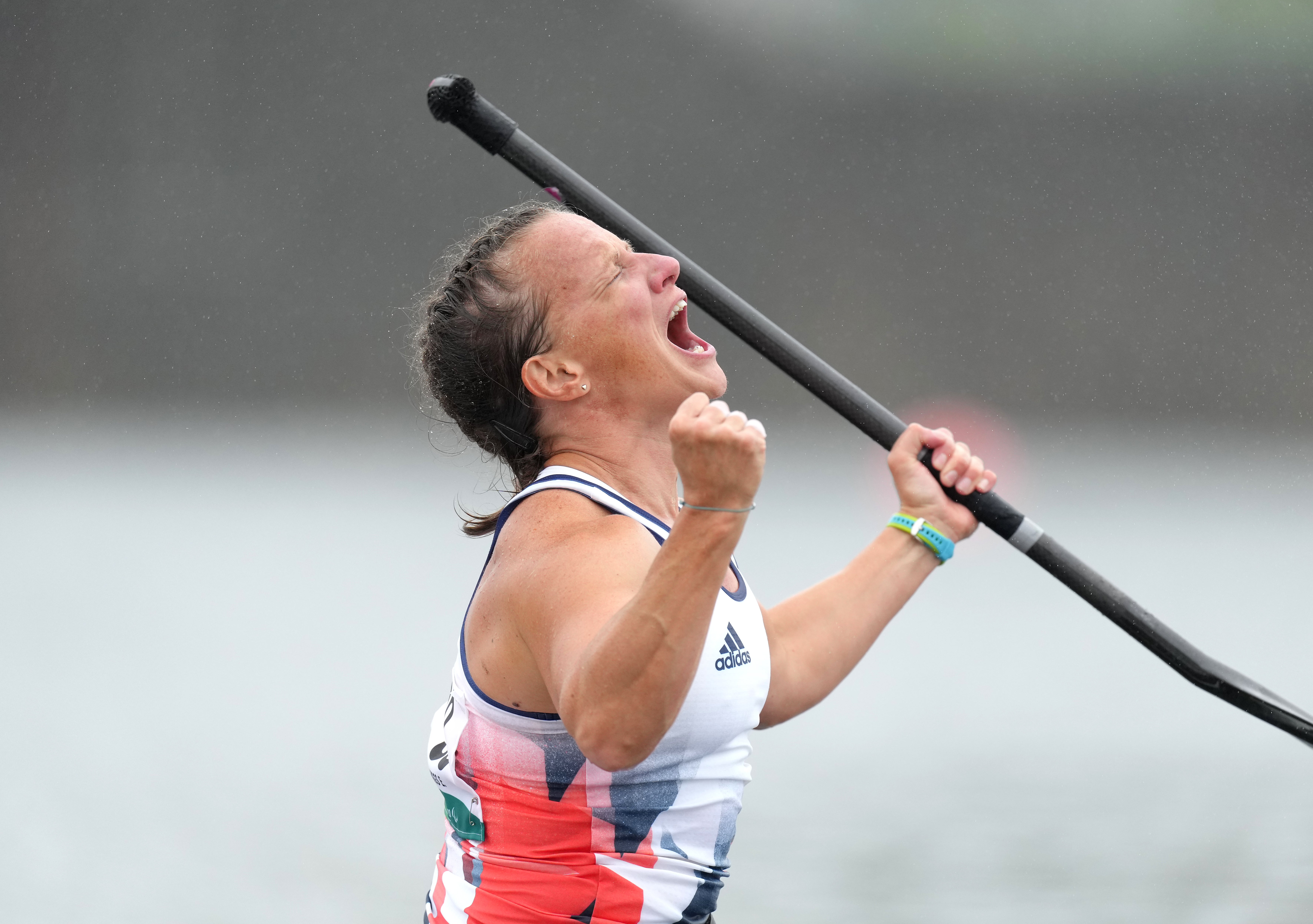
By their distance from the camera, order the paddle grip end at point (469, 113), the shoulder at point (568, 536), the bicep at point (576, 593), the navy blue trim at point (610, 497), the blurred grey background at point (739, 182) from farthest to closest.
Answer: the blurred grey background at point (739, 182) < the paddle grip end at point (469, 113) < the navy blue trim at point (610, 497) < the shoulder at point (568, 536) < the bicep at point (576, 593)

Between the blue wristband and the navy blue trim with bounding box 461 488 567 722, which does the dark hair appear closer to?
the navy blue trim with bounding box 461 488 567 722

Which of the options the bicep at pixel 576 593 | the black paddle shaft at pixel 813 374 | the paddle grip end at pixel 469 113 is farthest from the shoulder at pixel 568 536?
the paddle grip end at pixel 469 113

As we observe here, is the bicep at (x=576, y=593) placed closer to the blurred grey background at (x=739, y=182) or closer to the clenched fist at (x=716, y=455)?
the clenched fist at (x=716, y=455)

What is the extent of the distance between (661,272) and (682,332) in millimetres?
184

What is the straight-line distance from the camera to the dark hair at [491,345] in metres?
1.96

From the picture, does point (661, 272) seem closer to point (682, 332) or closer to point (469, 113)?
point (682, 332)

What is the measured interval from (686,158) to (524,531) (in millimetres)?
17865

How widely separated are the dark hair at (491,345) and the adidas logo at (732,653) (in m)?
0.37

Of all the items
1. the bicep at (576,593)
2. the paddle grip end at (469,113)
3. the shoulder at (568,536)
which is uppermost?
the paddle grip end at (469,113)

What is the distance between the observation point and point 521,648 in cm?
165

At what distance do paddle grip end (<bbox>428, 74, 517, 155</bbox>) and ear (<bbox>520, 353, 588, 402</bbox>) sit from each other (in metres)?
0.38

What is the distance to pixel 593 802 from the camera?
1.69 m

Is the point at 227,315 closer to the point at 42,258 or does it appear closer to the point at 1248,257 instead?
the point at 42,258

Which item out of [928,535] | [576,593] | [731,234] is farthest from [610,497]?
[731,234]
